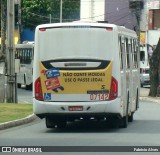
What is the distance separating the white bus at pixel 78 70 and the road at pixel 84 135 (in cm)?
72

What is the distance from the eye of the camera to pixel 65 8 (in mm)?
103938

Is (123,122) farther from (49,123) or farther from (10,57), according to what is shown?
(10,57)

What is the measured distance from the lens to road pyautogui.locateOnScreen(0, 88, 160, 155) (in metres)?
17.5

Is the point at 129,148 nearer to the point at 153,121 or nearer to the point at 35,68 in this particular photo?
the point at 35,68

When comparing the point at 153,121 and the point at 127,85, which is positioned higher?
the point at 127,85

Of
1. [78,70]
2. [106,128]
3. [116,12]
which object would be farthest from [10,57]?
[116,12]

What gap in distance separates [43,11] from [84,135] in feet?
258

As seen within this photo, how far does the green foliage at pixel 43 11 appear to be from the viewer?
309ft

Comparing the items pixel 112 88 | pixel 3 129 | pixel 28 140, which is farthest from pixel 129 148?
pixel 3 129

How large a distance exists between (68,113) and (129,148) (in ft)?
15.0

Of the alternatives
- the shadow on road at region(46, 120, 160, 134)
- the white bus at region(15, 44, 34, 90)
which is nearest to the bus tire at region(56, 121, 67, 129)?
the shadow on road at region(46, 120, 160, 134)

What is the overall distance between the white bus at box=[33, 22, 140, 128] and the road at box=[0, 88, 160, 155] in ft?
2.35

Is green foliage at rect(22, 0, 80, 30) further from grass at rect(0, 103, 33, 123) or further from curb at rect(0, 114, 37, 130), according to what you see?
curb at rect(0, 114, 37, 130)

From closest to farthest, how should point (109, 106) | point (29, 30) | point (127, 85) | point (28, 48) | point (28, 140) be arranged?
1. point (28, 140)
2. point (109, 106)
3. point (127, 85)
4. point (28, 48)
5. point (29, 30)
